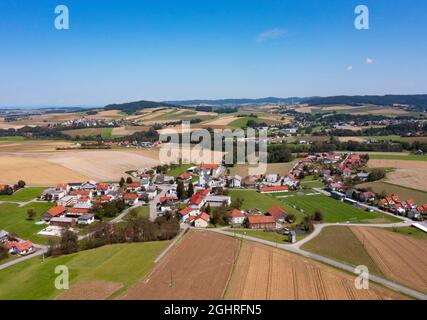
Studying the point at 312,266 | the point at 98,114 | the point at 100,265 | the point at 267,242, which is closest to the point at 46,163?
the point at 100,265

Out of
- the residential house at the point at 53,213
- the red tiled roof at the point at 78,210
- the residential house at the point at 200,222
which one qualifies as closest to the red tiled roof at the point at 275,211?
the residential house at the point at 200,222

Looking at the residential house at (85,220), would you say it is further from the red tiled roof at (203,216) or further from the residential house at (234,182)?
the residential house at (234,182)

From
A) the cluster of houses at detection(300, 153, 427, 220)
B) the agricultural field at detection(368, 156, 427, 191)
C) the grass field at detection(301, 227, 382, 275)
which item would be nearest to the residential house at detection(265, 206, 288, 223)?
the grass field at detection(301, 227, 382, 275)

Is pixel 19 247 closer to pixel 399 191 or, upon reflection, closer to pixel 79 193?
pixel 79 193

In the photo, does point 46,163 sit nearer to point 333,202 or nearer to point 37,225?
point 37,225

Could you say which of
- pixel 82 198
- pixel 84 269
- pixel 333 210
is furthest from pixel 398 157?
pixel 84 269
